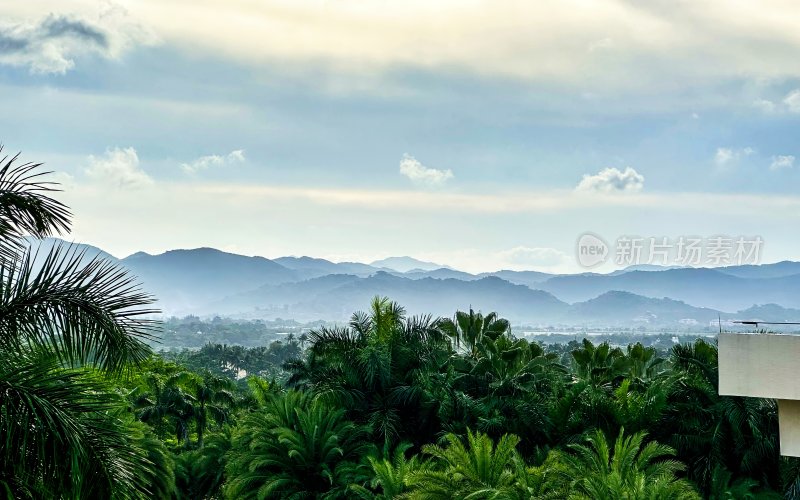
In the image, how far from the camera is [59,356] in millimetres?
7176

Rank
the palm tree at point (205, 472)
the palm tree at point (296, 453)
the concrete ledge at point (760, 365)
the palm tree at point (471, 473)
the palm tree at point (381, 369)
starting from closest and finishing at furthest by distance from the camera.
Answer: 1. the concrete ledge at point (760, 365)
2. the palm tree at point (471, 473)
3. the palm tree at point (296, 453)
4. the palm tree at point (381, 369)
5. the palm tree at point (205, 472)

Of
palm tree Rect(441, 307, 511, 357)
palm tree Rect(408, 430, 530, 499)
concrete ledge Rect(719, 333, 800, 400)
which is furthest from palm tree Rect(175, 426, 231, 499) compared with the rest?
concrete ledge Rect(719, 333, 800, 400)

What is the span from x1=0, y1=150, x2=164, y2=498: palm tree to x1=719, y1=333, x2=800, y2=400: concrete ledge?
20.8 feet

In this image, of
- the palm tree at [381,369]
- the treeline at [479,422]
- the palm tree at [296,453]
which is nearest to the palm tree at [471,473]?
the treeline at [479,422]

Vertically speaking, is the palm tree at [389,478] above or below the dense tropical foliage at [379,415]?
below

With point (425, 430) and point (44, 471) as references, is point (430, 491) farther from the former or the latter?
point (44, 471)

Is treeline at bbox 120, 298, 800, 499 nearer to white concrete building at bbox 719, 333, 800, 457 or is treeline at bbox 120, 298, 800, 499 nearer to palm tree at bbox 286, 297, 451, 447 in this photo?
palm tree at bbox 286, 297, 451, 447

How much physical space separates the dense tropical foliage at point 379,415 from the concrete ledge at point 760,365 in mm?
2732

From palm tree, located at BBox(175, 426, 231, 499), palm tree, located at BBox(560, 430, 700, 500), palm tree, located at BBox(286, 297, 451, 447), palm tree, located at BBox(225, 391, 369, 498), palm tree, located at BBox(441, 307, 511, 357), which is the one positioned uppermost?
palm tree, located at BBox(441, 307, 511, 357)

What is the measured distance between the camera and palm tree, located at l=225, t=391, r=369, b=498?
17.2 metres

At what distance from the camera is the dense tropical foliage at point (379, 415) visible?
680 centimetres

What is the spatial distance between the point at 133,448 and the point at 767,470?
12.9 meters

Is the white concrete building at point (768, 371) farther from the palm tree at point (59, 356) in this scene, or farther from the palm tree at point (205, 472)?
the palm tree at point (205, 472)

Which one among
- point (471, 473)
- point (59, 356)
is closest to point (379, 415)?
point (471, 473)
